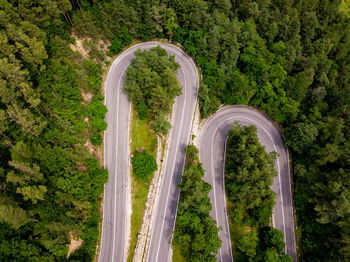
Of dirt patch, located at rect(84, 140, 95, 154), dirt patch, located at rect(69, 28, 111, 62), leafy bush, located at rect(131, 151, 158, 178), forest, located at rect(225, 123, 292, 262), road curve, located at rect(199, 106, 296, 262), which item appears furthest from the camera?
dirt patch, located at rect(69, 28, 111, 62)

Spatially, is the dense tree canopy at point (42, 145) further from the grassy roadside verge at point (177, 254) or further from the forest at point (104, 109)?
the grassy roadside verge at point (177, 254)

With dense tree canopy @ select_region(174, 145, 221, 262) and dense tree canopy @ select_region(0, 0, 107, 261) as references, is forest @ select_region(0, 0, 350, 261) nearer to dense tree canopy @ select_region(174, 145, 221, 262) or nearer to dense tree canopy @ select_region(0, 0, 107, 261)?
dense tree canopy @ select_region(0, 0, 107, 261)

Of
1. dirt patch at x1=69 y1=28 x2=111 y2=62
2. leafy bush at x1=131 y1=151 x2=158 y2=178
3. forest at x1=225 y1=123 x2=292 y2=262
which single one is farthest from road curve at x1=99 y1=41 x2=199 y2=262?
forest at x1=225 y1=123 x2=292 y2=262

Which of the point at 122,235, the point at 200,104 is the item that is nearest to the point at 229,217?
the point at 122,235

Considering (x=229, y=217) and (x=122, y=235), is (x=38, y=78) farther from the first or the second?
(x=229, y=217)

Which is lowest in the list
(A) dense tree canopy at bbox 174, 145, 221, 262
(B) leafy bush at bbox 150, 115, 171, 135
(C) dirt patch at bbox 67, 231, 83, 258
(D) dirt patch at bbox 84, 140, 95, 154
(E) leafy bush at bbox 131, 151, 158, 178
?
(C) dirt patch at bbox 67, 231, 83, 258

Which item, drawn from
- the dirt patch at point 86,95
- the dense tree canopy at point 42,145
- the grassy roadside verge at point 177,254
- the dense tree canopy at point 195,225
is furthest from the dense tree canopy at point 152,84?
the grassy roadside verge at point 177,254
